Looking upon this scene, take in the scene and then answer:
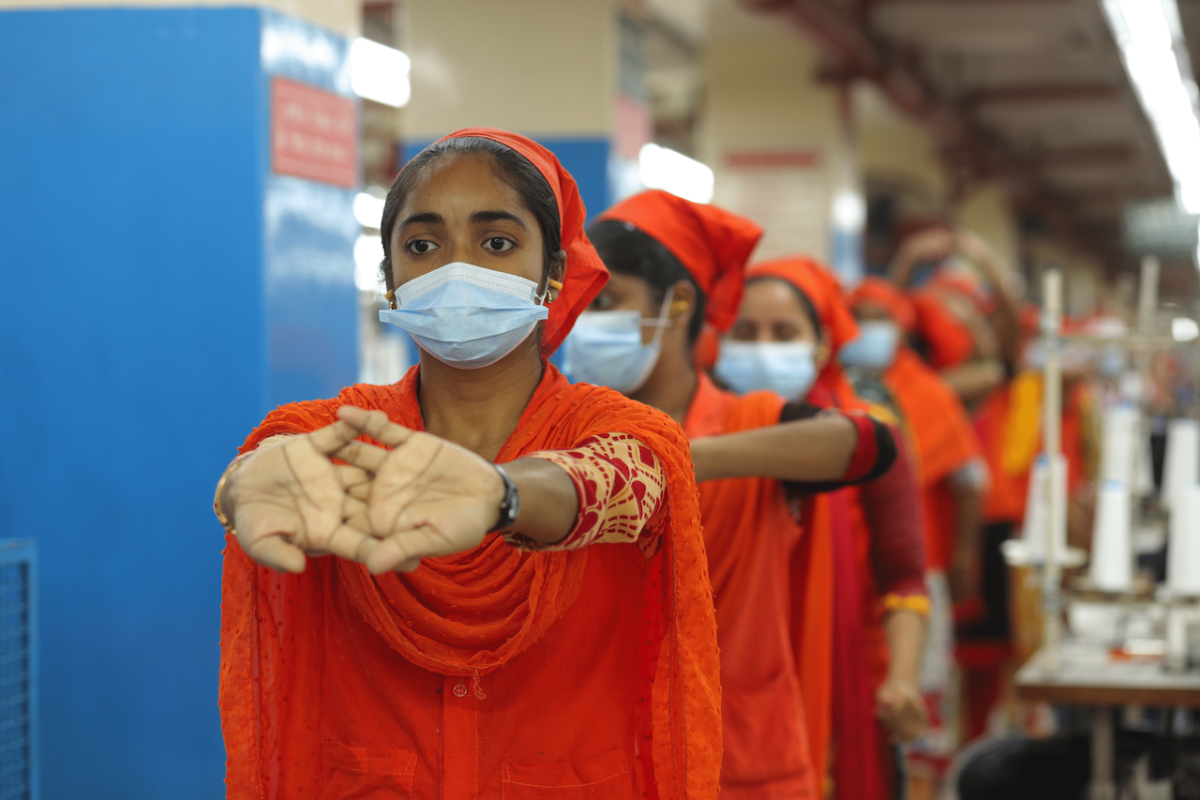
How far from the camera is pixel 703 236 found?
243 cm

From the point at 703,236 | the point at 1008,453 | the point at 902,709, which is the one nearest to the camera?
the point at 703,236

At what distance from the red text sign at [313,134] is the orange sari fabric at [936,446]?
2.29 m

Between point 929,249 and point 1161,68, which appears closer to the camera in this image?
point 929,249

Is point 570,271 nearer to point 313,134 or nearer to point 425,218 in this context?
point 425,218

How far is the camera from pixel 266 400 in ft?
10.3

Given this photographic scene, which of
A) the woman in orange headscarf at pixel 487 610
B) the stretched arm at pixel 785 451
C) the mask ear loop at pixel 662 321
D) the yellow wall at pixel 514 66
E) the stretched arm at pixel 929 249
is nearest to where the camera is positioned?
the woman in orange headscarf at pixel 487 610

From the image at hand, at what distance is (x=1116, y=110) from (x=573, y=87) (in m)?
9.51

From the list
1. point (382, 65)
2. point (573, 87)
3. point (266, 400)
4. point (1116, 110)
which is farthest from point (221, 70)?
point (1116, 110)

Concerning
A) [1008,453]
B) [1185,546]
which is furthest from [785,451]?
[1008,453]

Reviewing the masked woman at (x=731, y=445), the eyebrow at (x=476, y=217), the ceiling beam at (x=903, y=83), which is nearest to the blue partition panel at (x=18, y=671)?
the masked woman at (x=731, y=445)

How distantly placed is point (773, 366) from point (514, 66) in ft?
10.4

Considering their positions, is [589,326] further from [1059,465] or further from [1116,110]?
[1116,110]

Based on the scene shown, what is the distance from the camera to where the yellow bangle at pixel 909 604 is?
2795mm

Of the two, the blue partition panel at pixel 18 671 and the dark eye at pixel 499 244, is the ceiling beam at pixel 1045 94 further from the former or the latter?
the dark eye at pixel 499 244
